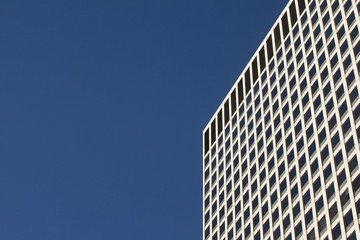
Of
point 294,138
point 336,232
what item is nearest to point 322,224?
point 336,232

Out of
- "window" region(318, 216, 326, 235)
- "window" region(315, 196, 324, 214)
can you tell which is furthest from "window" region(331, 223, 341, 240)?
"window" region(315, 196, 324, 214)

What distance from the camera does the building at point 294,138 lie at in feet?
289

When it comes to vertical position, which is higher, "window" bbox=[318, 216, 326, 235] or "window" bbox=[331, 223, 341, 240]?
"window" bbox=[318, 216, 326, 235]

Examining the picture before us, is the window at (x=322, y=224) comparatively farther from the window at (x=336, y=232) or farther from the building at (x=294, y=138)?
the window at (x=336, y=232)

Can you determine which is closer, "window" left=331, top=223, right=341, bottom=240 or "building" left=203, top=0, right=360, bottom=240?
"window" left=331, top=223, right=341, bottom=240

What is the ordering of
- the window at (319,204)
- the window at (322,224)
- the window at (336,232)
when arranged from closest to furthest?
1. the window at (336,232)
2. the window at (322,224)
3. the window at (319,204)

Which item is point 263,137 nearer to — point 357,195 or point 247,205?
point 247,205

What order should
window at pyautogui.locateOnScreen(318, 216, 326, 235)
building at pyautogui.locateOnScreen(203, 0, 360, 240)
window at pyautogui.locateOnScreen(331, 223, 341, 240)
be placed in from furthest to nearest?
building at pyautogui.locateOnScreen(203, 0, 360, 240) → window at pyautogui.locateOnScreen(318, 216, 326, 235) → window at pyautogui.locateOnScreen(331, 223, 341, 240)

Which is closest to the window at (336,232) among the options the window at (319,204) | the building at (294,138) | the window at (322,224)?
the building at (294,138)

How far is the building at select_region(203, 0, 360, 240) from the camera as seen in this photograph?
289 ft

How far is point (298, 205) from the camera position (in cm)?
9381

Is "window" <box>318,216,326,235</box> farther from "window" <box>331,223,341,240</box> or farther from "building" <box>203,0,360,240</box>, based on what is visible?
"window" <box>331,223,341,240</box>

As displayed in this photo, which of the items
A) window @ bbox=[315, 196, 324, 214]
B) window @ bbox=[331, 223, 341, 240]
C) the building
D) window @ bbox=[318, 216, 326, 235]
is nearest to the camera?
window @ bbox=[331, 223, 341, 240]

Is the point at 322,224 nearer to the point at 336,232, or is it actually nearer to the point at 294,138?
the point at 336,232
